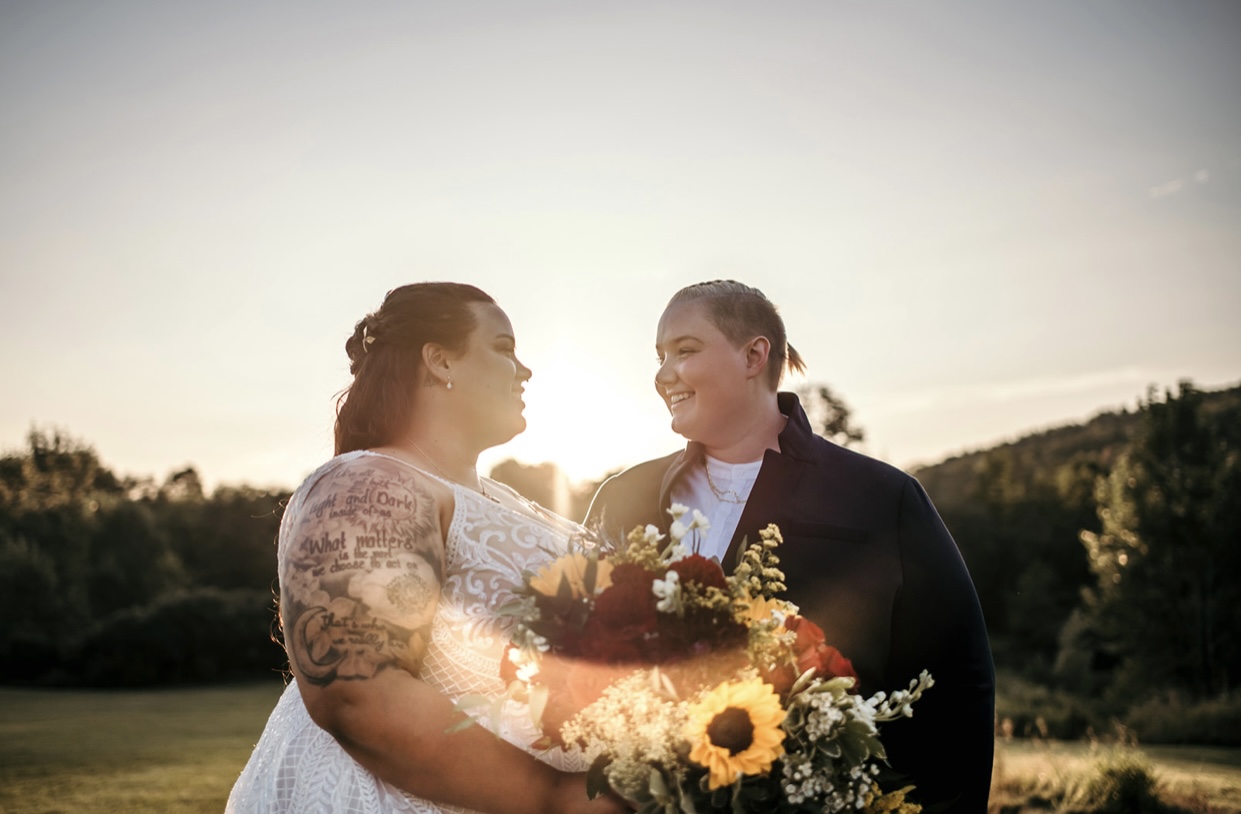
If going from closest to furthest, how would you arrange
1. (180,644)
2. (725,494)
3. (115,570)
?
(725,494), (180,644), (115,570)

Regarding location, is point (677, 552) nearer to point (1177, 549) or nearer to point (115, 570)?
point (1177, 549)

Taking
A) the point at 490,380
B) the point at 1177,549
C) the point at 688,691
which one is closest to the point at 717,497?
the point at 490,380

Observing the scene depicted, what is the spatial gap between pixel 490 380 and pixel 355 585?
119cm

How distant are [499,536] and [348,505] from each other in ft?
2.11

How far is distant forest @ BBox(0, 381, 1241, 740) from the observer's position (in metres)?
31.6

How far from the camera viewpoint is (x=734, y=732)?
7.48 ft

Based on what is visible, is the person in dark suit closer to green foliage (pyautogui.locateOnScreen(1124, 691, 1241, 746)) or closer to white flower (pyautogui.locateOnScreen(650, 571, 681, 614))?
white flower (pyautogui.locateOnScreen(650, 571, 681, 614))

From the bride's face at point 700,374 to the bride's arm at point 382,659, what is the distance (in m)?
2.07

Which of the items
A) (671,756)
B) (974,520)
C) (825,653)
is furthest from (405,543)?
(974,520)

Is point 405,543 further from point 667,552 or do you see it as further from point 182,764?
point 182,764

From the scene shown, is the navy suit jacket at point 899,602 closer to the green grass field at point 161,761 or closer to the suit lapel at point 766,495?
the suit lapel at point 766,495

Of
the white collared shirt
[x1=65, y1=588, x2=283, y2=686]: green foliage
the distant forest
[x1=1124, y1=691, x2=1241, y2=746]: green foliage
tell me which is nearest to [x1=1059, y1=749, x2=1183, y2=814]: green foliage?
the white collared shirt

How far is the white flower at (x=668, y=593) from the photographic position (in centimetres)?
237

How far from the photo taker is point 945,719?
13.3ft
